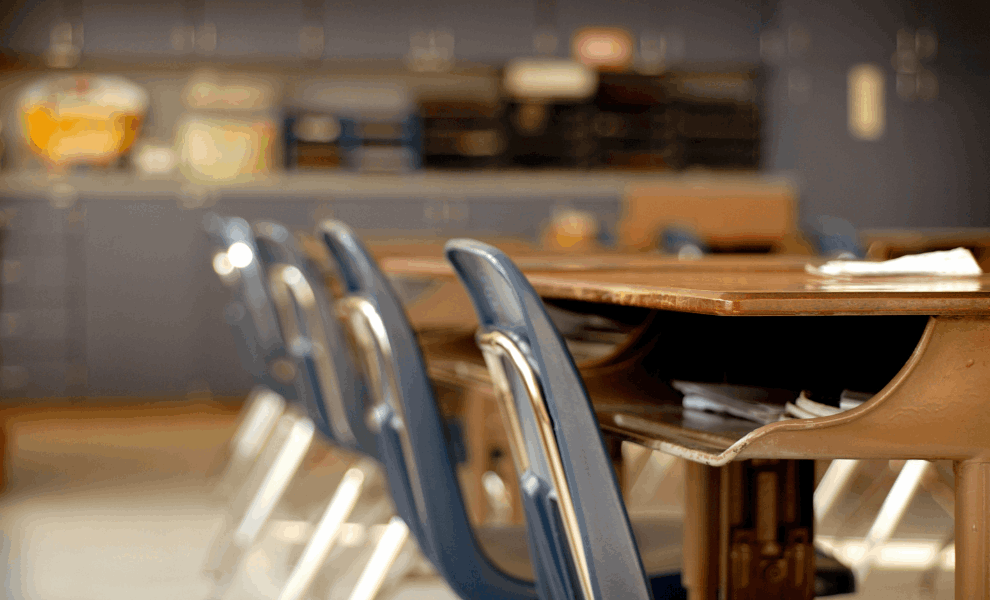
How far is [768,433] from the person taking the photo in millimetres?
787

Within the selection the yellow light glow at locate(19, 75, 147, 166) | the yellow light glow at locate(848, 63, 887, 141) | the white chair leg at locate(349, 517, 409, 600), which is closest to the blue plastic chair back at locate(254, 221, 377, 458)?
the white chair leg at locate(349, 517, 409, 600)

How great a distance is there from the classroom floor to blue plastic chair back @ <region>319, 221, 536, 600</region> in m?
0.95

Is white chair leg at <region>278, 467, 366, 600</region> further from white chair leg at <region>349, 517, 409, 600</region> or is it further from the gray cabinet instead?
the gray cabinet

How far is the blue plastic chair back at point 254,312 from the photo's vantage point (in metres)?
2.20

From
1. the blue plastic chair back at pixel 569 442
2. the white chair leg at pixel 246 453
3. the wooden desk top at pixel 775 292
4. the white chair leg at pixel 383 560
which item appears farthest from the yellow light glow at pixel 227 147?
the blue plastic chair back at pixel 569 442

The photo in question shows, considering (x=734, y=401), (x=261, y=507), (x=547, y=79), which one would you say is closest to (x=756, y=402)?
(x=734, y=401)

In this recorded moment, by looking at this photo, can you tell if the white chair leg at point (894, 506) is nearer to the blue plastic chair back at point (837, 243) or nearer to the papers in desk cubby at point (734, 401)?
the blue plastic chair back at point (837, 243)

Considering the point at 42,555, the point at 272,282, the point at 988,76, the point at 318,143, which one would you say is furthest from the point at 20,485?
the point at 988,76

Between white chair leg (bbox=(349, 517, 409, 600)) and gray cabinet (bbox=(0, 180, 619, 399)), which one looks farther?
gray cabinet (bbox=(0, 180, 619, 399))

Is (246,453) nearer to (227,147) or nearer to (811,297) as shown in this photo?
(227,147)

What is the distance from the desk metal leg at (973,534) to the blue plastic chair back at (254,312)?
1.54 metres

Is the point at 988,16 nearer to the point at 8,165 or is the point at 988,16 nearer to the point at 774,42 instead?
the point at 774,42

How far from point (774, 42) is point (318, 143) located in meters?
2.29

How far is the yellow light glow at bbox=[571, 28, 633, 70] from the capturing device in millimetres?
5207
